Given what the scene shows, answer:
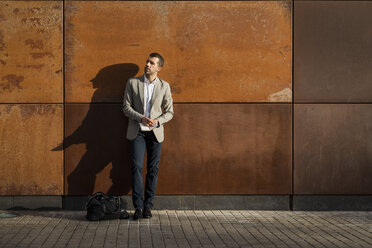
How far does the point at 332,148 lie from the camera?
26.7 feet

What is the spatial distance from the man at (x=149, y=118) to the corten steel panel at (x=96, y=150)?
17.9 inches

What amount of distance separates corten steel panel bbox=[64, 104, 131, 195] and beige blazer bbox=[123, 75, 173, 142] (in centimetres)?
42

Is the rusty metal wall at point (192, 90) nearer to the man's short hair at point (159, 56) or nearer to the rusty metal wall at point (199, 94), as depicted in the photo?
the rusty metal wall at point (199, 94)

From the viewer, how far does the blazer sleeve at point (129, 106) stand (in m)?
7.45

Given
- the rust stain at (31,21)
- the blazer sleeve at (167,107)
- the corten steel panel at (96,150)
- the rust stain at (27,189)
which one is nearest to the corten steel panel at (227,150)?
the blazer sleeve at (167,107)

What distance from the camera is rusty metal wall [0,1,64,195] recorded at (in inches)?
312

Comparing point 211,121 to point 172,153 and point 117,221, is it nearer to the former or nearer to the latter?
point 172,153

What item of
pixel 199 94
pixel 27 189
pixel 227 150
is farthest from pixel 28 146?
pixel 227 150

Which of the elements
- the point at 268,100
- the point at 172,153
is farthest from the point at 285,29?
the point at 172,153

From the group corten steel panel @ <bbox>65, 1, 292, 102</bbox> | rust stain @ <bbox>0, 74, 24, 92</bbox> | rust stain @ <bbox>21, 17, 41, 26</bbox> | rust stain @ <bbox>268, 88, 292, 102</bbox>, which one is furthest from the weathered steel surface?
rust stain @ <bbox>21, 17, 41, 26</bbox>

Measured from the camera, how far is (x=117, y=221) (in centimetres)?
730

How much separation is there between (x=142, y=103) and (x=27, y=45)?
6.18ft

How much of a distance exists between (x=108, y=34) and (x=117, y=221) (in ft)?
8.73

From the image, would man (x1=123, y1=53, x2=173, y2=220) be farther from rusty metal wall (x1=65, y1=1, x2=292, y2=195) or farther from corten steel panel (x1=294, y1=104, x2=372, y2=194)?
corten steel panel (x1=294, y1=104, x2=372, y2=194)
